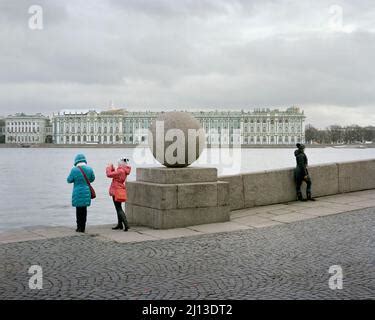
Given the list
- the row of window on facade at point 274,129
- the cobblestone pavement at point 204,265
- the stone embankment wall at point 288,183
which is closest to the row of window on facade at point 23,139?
the row of window on facade at point 274,129

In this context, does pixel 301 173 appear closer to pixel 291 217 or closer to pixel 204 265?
pixel 291 217

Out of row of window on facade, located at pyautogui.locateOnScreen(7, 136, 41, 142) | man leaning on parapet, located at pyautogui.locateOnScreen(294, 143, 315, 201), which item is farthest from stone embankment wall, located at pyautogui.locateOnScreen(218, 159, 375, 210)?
row of window on facade, located at pyautogui.locateOnScreen(7, 136, 41, 142)

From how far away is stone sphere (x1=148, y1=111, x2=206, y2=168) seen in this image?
26.5 feet

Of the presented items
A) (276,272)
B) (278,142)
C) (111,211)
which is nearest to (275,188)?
(276,272)

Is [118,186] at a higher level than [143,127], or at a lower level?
lower

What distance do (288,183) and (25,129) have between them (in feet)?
521

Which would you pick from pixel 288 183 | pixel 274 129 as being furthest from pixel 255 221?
pixel 274 129

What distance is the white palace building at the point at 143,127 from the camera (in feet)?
470

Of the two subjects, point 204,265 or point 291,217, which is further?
point 291,217

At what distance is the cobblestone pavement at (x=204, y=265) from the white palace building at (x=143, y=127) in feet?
440

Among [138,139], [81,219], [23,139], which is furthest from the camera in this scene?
[23,139]

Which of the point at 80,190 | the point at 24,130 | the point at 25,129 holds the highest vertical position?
the point at 25,129

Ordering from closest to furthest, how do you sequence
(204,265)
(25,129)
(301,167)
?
1. (204,265)
2. (301,167)
3. (25,129)

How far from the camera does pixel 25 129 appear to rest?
160125 mm
